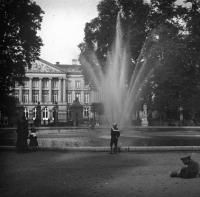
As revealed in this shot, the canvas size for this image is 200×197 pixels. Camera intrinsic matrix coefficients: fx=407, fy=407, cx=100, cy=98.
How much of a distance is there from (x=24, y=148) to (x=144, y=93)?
104 ft

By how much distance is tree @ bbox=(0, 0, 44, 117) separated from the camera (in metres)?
35.1

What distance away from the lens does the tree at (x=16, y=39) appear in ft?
115

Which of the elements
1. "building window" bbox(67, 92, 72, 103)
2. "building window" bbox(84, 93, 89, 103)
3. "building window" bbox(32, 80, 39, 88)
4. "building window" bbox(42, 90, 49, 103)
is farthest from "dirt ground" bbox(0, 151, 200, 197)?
"building window" bbox(84, 93, 89, 103)

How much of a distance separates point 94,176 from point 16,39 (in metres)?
27.4

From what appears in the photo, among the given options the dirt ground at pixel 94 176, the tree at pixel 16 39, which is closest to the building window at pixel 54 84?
the tree at pixel 16 39

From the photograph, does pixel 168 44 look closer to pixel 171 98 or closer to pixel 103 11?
pixel 171 98

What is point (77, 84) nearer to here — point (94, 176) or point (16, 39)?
point (16, 39)

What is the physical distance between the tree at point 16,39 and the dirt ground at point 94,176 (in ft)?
64.6

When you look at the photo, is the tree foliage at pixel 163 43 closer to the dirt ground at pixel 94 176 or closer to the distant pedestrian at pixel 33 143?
the distant pedestrian at pixel 33 143

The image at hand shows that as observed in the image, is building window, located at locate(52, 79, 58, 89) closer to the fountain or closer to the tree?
the fountain

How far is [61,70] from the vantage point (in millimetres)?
107125

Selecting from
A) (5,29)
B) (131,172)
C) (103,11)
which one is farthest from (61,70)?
(131,172)

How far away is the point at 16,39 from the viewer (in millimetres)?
36875

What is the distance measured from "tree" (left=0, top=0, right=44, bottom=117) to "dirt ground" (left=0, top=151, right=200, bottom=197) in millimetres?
19694
